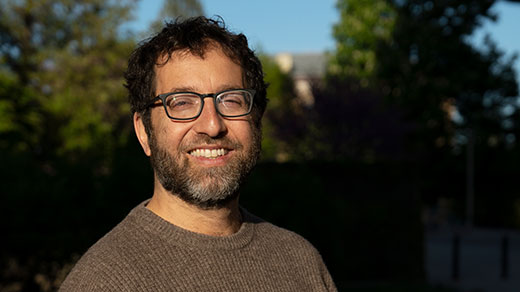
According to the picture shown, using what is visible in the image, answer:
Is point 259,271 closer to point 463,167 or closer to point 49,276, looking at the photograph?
point 49,276

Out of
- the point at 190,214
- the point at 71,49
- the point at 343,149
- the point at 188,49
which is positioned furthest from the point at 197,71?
the point at 71,49

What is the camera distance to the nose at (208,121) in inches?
93.1

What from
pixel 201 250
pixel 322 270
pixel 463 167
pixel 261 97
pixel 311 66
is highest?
pixel 311 66

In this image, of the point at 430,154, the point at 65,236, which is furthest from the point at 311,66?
the point at 65,236

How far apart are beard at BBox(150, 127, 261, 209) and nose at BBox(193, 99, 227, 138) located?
1.1 inches

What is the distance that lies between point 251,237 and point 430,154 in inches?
1222

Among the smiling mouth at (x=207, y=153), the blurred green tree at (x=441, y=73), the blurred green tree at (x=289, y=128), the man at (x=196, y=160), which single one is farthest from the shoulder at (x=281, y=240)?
the blurred green tree at (x=441, y=73)

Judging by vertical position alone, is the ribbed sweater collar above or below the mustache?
below

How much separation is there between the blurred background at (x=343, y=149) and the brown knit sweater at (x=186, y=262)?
40.1 inches

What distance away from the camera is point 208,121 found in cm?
238

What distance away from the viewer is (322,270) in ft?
9.25

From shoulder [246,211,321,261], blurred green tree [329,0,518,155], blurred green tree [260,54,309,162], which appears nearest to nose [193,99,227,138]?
shoulder [246,211,321,261]

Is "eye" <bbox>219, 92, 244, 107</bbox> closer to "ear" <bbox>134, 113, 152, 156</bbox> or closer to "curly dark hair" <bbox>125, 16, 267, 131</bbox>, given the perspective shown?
"curly dark hair" <bbox>125, 16, 267, 131</bbox>

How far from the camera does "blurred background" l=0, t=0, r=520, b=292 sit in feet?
23.6
